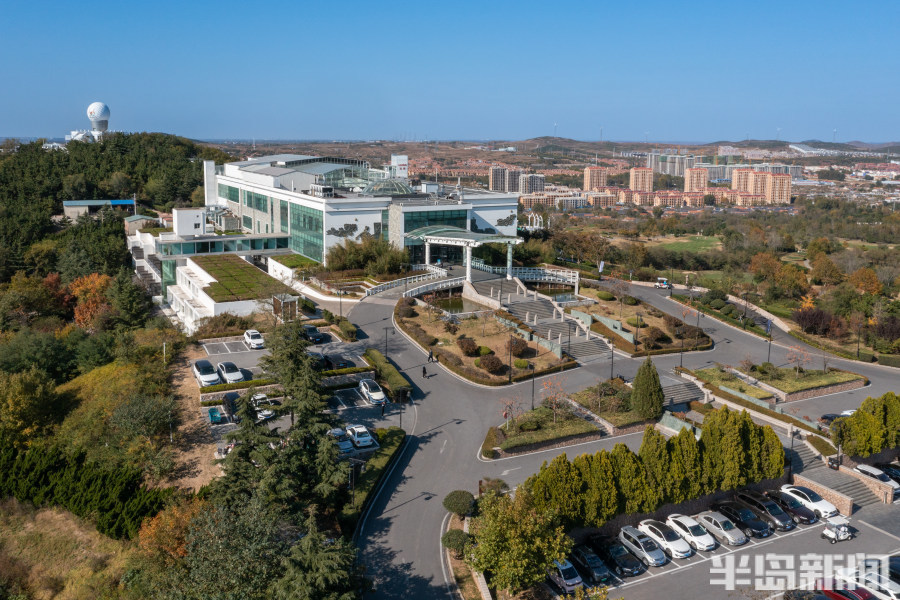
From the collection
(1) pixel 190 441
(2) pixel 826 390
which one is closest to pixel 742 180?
(2) pixel 826 390

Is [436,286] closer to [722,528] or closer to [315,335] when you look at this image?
[315,335]

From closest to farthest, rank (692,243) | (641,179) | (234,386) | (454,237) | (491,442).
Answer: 1. (491,442)
2. (234,386)
3. (454,237)
4. (692,243)
5. (641,179)

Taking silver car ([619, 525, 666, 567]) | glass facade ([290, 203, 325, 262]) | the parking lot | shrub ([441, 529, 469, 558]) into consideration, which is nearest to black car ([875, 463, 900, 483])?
the parking lot

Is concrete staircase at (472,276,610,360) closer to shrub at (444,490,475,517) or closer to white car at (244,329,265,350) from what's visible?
white car at (244,329,265,350)

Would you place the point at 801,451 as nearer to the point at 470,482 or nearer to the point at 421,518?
the point at 470,482

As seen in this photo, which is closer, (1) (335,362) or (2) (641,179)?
(1) (335,362)
